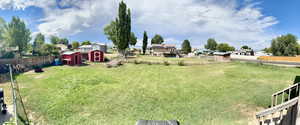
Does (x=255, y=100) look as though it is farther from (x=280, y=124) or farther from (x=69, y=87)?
(x=69, y=87)

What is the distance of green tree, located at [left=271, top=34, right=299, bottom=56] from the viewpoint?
128 feet

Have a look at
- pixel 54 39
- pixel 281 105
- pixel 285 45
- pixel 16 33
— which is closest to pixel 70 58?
pixel 16 33

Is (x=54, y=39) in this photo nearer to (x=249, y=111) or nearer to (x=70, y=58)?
(x=70, y=58)

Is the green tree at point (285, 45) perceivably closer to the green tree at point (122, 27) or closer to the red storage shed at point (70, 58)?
the green tree at point (122, 27)

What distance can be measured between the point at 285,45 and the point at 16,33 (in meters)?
69.9

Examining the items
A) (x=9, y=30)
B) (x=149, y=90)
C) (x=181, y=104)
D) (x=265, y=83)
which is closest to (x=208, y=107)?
(x=181, y=104)

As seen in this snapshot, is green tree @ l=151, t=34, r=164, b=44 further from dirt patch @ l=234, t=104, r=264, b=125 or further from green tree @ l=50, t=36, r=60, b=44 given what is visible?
dirt patch @ l=234, t=104, r=264, b=125

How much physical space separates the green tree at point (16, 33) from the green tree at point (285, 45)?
67782mm

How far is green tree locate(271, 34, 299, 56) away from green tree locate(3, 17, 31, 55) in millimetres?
67782

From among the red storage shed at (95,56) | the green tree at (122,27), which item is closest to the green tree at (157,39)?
the green tree at (122,27)

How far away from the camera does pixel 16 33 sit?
30.4 metres

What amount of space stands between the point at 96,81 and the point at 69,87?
2238 mm

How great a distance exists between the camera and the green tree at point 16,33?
29.8 metres

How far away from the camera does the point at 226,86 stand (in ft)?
37.3
